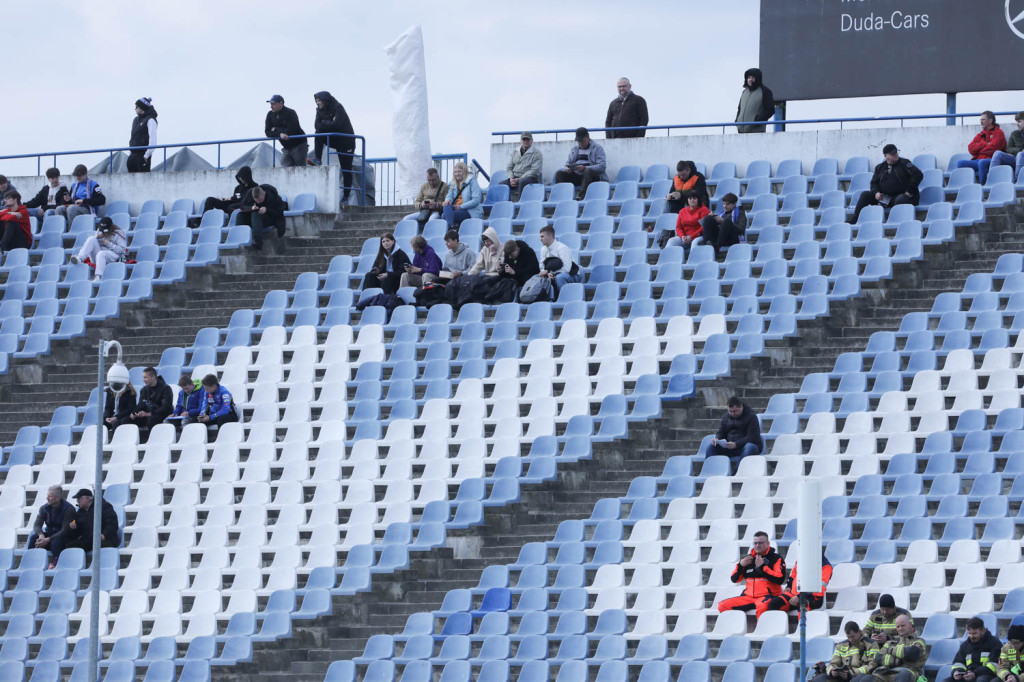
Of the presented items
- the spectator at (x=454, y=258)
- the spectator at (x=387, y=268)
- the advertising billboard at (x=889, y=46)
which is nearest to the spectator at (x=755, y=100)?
the advertising billboard at (x=889, y=46)

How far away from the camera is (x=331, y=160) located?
2377 cm

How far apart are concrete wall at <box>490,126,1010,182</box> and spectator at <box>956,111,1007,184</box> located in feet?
1.87

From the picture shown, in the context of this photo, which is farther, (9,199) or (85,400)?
(9,199)

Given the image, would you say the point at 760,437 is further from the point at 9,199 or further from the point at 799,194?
the point at 9,199

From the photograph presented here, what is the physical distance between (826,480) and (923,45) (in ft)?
25.5

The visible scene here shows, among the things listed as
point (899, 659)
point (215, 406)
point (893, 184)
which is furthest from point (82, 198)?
point (899, 659)

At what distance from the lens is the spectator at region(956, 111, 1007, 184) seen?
20.5 m

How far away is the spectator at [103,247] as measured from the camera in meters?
22.5

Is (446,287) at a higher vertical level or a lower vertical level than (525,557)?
higher

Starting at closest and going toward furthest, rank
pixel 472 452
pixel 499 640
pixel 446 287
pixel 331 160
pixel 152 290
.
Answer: pixel 499 640 → pixel 472 452 → pixel 446 287 → pixel 152 290 → pixel 331 160

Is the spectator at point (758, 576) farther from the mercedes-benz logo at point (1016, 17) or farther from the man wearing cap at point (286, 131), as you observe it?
the man wearing cap at point (286, 131)

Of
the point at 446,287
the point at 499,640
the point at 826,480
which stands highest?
the point at 446,287

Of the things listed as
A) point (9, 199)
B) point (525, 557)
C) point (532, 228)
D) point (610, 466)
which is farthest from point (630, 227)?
point (9, 199)

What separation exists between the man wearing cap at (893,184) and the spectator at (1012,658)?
715cm
